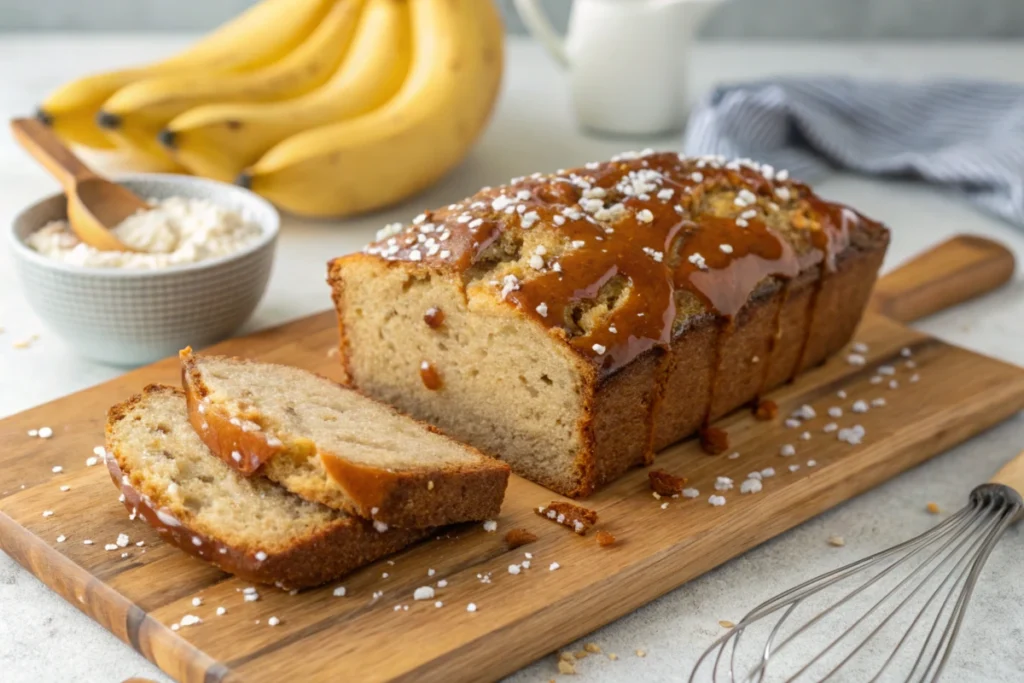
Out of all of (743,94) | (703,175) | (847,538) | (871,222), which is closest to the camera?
(847,538)

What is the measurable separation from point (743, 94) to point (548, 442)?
2352mm

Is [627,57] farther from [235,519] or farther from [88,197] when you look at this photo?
[235,519]

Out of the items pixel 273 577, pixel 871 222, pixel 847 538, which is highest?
pixel 871 222

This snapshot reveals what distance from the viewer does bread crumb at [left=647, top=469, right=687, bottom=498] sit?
2439 millimetres

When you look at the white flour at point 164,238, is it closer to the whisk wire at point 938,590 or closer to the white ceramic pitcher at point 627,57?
the white ceramic pitcher at point 627,57

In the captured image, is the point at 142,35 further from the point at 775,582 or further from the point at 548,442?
the point at 775,582

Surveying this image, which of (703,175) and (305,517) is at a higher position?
(703,175)

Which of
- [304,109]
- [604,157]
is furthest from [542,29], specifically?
[304,109]

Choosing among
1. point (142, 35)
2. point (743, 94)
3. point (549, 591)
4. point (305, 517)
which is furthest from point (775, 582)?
point (142, 35)

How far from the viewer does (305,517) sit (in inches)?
83.8

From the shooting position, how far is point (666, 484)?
244 cm

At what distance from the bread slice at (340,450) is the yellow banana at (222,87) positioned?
59.4 inches

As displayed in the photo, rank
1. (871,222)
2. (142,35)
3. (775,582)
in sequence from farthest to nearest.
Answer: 1. (142,35)
2. (871,222)
3. (775,582)

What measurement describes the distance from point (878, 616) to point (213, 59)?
3.06 meters
